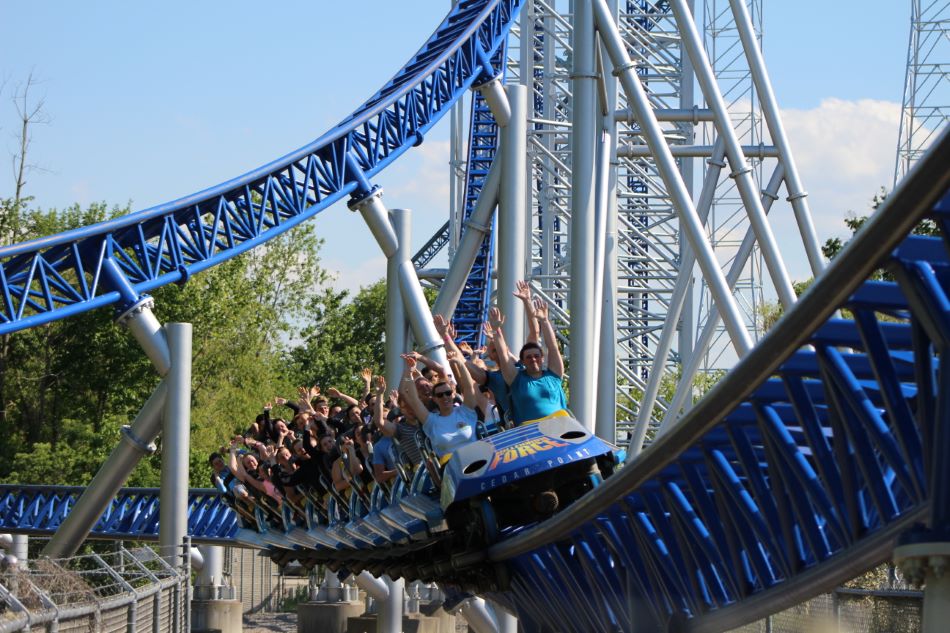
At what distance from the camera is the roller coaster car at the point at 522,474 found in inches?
319

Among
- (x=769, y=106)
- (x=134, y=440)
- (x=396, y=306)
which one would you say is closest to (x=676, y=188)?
(x=769, y=106)

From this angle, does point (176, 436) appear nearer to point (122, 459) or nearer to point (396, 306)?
point (122, 459)

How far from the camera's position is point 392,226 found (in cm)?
1723

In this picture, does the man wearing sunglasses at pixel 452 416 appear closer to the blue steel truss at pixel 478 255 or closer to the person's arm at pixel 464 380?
the person's arm at pixel 464 380

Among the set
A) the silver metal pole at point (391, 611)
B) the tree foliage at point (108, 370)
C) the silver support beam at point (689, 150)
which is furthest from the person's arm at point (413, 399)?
the tree foliage at point (108, 370)

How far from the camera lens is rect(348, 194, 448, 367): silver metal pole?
16172 mm

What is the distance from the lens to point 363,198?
683 inches

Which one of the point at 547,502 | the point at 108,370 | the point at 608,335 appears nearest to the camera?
the point at 547,502

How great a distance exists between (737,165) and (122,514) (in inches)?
585

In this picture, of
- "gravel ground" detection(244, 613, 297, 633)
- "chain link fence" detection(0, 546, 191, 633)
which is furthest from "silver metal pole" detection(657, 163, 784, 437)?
"gravel ground" detection(244, 613, 297, 633)

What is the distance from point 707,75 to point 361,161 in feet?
17.9

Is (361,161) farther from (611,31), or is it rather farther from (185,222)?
(611,31)

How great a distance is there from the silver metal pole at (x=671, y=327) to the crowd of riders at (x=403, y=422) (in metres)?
2.76

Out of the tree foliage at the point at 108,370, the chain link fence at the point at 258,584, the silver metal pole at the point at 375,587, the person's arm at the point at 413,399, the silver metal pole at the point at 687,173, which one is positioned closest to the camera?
the person's arm at the point at 413,399
